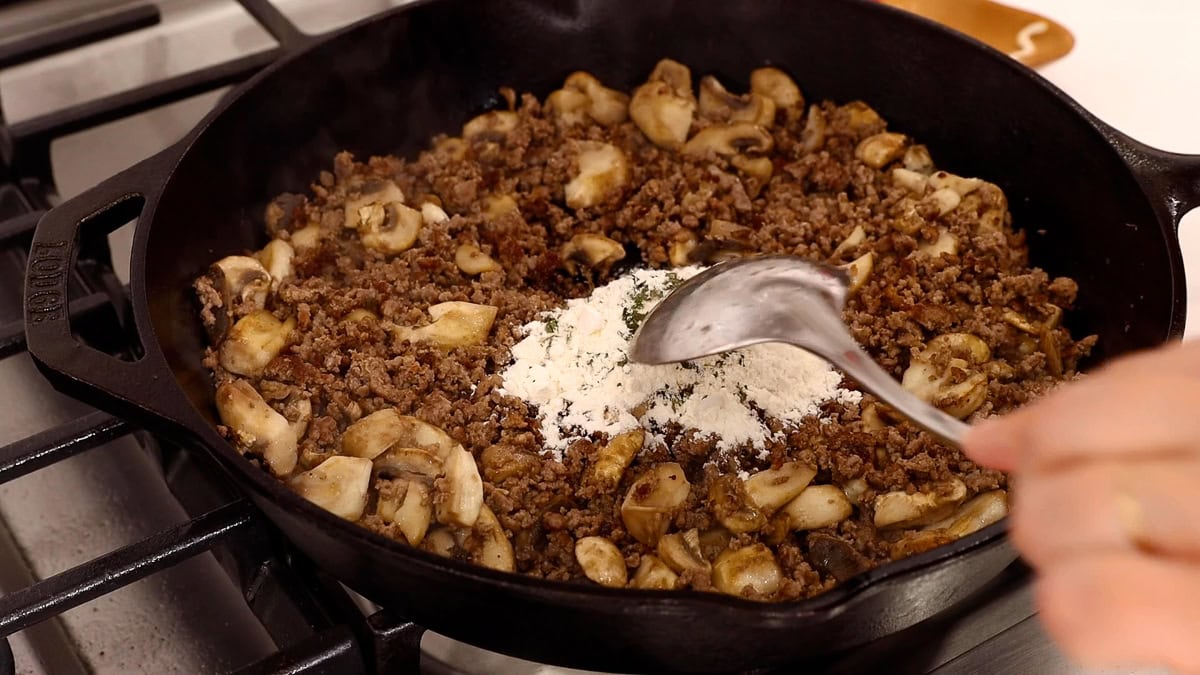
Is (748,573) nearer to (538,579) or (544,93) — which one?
(538,579)

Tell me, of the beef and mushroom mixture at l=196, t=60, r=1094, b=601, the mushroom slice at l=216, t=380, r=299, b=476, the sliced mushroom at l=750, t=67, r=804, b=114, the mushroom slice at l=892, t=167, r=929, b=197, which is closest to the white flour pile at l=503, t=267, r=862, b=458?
the beef and mushroom mixture at l=196, t=60, r=1094, b=601

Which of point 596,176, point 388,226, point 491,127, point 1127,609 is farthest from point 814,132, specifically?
point 1127,609

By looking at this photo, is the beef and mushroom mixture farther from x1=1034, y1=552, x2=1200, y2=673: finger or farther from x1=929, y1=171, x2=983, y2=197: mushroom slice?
x1=1034, y1=552, x2=1200, y2=673: finger

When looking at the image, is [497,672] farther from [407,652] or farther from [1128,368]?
[1128,368]

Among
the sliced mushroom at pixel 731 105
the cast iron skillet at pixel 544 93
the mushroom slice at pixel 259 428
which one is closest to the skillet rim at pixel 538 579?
the cast iron skillet at pixel 544 93

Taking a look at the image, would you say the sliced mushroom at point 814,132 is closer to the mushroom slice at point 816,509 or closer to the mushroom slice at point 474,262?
the mushroom slice at point 474,262

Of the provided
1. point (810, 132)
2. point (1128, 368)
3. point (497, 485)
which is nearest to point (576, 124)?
point (810, 132)
